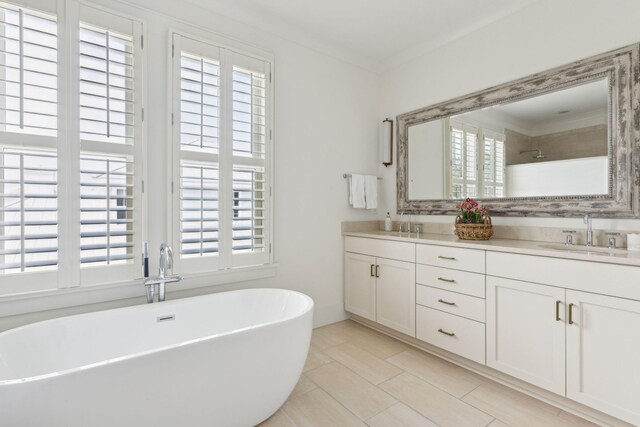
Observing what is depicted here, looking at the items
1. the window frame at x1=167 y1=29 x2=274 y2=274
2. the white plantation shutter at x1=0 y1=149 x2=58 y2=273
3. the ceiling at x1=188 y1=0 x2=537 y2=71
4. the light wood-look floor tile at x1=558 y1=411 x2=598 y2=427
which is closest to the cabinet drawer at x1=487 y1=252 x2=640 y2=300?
the light wood-look floor tile at x1=558 y1=411 x2=598 y2=427

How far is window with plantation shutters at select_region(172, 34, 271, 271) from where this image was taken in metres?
2.19

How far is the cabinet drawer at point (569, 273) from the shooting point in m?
1.48

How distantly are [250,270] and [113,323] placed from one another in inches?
38.3

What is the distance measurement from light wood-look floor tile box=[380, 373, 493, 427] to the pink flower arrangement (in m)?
1.21

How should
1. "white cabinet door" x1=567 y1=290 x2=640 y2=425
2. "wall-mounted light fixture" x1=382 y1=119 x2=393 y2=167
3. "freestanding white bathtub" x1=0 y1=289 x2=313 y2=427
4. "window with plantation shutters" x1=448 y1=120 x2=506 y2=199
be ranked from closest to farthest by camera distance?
"freestanding white bathtub" x1=0 y1=289 x2=313 y2=427, "white cabinet door" x1=567 y1=290 x2=640 y2=425, "window with plantation shutters" x1=448 y1=120 x2=506 y2=199, "wall-mounted light fixture" x1=382 y1=119 x2=393 y2=167

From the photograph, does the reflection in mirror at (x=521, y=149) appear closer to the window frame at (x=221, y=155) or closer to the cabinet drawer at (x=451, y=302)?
the cabinet drawer at (x=451, y=302)

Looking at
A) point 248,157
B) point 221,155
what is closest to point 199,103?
point 221,155

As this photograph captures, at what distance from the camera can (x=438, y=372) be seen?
215 centimetres

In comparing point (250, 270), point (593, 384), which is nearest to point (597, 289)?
point (593, 384)

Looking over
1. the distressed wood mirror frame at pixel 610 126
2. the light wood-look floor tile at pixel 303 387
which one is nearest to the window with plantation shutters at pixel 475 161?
the distressed wood mirror frame at pixel 610 126

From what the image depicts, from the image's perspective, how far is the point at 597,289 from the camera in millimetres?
1562

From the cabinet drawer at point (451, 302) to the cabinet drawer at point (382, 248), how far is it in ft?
0.89

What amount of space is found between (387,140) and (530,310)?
6.66ft

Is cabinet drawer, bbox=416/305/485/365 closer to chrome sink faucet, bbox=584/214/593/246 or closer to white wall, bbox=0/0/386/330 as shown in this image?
chrome sink faucet, bbox=584/214/593/246
